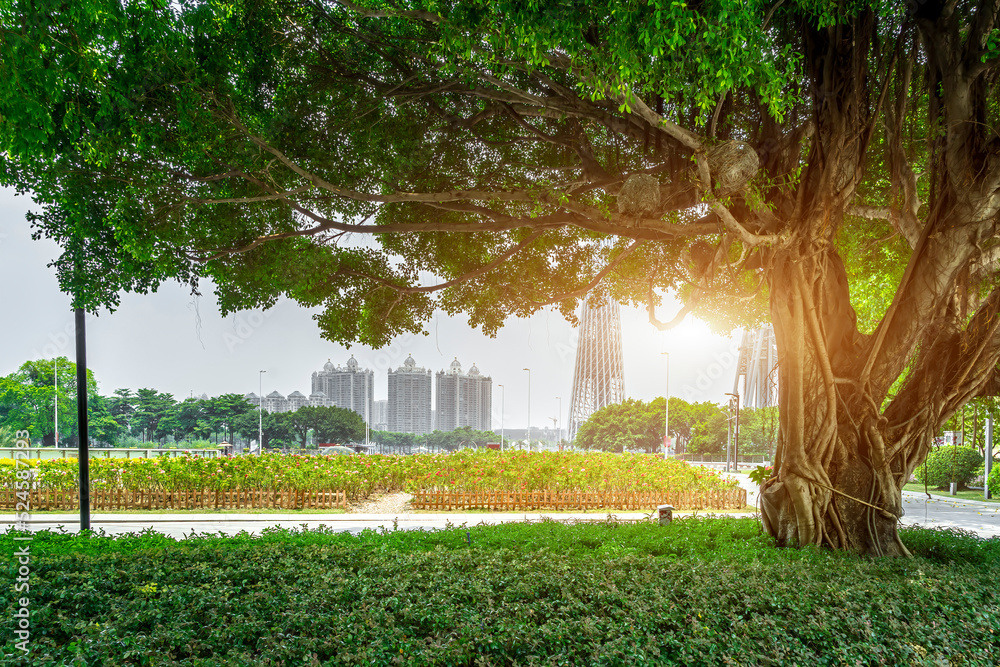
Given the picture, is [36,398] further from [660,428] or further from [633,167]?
[660,428]

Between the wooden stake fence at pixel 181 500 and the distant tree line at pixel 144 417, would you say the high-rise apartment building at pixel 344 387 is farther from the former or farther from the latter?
the wooden stake fence at pixel 181 500

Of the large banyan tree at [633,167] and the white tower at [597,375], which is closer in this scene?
the large banyan tree at [633,167]

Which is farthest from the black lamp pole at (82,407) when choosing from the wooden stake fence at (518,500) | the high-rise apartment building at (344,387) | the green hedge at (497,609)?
the high-rise apartment building at (344,387)

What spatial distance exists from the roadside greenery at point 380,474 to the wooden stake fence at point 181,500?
0.14 metres

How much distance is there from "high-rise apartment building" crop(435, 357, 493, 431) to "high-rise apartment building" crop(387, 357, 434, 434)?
1.36 m

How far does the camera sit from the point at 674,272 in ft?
29.2

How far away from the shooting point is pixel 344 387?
4919 centimetres

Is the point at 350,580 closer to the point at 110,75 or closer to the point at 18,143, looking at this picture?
the point at 18,143

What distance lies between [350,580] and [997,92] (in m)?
7.47

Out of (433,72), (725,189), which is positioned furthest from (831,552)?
(433,72)

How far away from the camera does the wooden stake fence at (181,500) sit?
1330 cm

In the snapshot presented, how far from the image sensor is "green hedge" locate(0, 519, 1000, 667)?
111 inches

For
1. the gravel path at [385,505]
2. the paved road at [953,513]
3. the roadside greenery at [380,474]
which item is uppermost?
the roadside greenery at [380,474]

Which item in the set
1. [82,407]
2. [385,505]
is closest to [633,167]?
[82,407]
